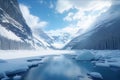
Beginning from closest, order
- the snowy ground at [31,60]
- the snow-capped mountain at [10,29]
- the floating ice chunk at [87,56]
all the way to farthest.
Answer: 1. the snowy ground at [31,60]
2. the floating ice chunk at [87,56]
3. the snow-capped mountain at [10,29]

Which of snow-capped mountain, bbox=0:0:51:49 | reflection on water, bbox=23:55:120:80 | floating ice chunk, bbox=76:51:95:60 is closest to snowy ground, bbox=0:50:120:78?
floating ice chunk, bbox=76:51:95:60

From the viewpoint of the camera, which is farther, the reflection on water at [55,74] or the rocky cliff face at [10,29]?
the rocky cliff face at [10,29]

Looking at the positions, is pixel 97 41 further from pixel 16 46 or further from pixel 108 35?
pixel 16 46

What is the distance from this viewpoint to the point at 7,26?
132 metres

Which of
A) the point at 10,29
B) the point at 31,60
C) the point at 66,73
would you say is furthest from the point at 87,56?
the point at 10,29

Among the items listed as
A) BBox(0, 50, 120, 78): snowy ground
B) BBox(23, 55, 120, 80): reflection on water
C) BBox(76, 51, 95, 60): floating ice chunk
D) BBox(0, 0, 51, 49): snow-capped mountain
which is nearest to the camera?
BBox(23, 55, 120, 80): reflection on water

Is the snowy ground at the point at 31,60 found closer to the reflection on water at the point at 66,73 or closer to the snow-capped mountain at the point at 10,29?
the reflection on water at the point at 66,73

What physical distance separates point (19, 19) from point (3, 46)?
80685 mm

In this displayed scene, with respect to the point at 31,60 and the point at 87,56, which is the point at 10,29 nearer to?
the point at 31,60

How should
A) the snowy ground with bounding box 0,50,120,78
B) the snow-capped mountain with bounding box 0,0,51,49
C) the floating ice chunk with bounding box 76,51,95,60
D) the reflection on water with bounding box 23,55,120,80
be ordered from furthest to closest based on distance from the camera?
the snow-capped mountain with bounding box 0,0,51,49 → the floating ice chunk with bounding box 76,51,95,60 → the snowy ground with bounding box 0,50,120,78 → the reflection on water with bounding box 23,55,120,80

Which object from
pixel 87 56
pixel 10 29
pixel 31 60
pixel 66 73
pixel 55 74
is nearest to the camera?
pixel 55 74

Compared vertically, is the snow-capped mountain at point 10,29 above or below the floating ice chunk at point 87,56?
above

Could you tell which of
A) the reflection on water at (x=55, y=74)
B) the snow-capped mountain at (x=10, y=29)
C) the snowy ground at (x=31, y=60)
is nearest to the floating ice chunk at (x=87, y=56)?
the snowy ground at (x=31, y=60)

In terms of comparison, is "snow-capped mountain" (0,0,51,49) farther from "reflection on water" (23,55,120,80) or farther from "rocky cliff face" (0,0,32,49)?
"reflection on water" (23,55,120,80)
